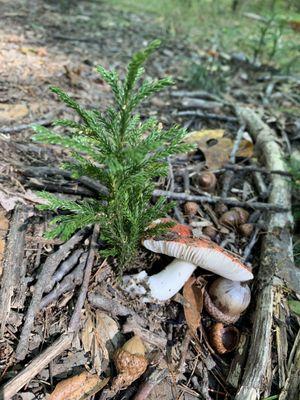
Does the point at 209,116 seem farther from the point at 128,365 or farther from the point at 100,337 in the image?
the point at 128,365

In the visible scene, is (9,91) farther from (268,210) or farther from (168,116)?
(268,210)

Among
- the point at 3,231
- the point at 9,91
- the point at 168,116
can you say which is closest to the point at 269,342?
the point at 3,231

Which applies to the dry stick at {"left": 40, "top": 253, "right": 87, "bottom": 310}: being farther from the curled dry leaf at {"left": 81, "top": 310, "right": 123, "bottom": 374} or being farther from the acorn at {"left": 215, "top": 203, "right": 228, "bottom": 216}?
the acorn at {"left": 215, "top": 203, "right": 228, "bottom": 216}

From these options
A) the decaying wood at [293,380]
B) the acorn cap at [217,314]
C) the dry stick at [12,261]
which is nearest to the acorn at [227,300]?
the acorn cap at [217,314]

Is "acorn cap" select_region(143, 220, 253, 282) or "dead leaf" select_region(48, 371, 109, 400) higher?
"acorn cap" select_region(143, 220, 253, 282)

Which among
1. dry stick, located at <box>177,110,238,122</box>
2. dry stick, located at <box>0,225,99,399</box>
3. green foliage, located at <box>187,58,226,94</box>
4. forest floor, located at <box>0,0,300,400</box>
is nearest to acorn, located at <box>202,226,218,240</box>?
forest floor, located at <box>0,0,300,400</box>

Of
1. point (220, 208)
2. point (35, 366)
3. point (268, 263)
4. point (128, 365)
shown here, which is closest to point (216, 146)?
point (220, 208)
